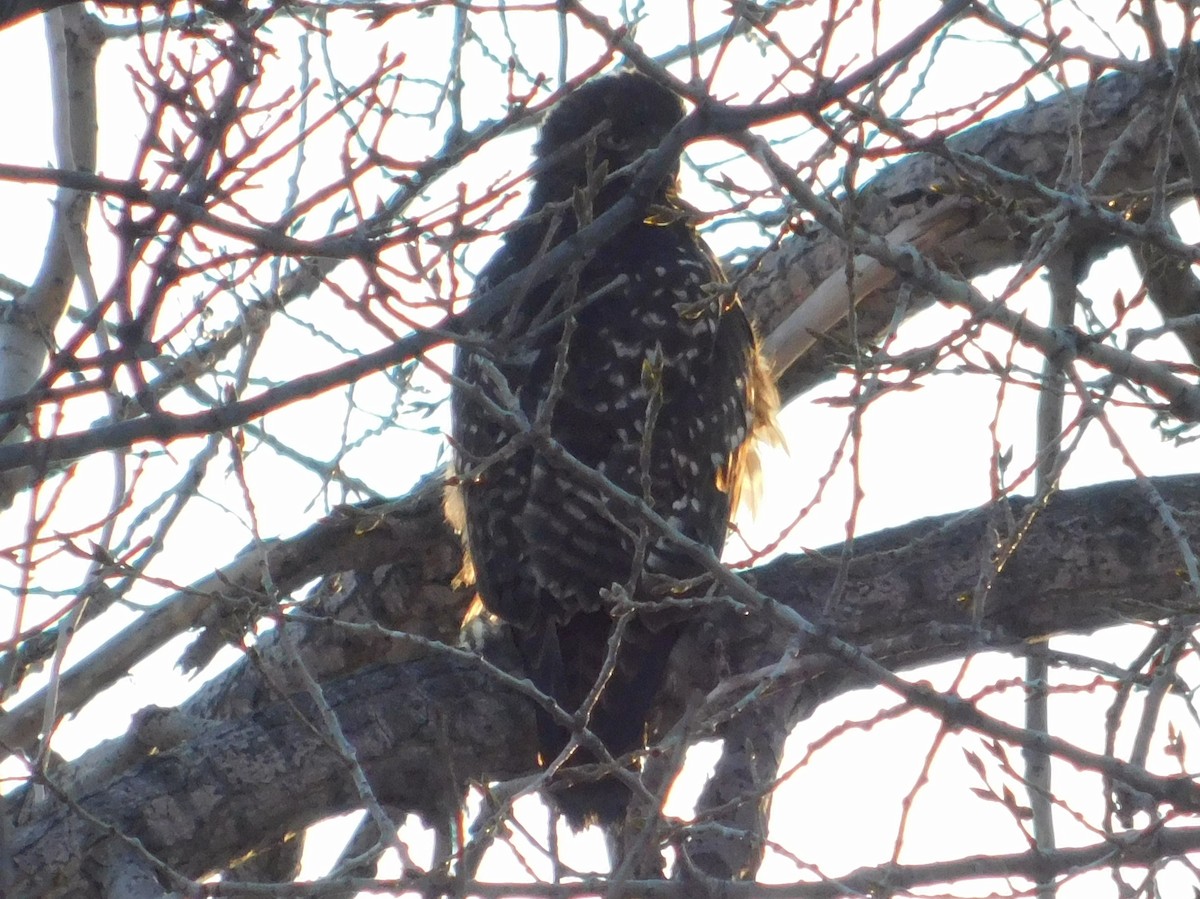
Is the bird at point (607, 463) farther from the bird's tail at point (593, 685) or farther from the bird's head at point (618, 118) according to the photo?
the bird's head at point (618, 118)

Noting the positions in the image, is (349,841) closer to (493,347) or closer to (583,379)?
(583,379)

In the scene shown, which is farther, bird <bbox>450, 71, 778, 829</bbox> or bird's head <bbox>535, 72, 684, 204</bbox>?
bird's head <bbox>535, 72, 684, 204</bbox>

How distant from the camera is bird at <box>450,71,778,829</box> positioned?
4152 mm

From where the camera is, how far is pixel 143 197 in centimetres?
225

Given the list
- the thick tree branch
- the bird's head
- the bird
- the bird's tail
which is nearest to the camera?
the thick tree branch

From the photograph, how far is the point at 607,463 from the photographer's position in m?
4.63

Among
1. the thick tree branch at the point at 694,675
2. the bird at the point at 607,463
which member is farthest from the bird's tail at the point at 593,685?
the thick tree branch at the point at 694,675

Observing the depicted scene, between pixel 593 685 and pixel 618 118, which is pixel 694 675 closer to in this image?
pixel 593 685

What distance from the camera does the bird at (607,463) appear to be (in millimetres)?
4152

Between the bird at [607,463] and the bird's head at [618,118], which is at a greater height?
the bird's head at [618,118]

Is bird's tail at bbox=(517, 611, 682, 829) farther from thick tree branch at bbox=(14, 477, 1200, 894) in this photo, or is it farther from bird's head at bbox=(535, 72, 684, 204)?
bird's head at bbox=(535, 72, 684, 204)

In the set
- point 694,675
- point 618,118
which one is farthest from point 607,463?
point 618,118

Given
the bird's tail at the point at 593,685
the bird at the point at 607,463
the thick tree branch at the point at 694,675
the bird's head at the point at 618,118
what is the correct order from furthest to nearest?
Result: 1. the bird's head at the point at 618,118
2. the bird at the point at 607,463
3. the bird's tail at the point at 593,685
4. the thick tree branch at the point at 694,675

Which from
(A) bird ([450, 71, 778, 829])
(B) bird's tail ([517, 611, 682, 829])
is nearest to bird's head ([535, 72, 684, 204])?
(A) bird ([450, 71, 778, 829])
